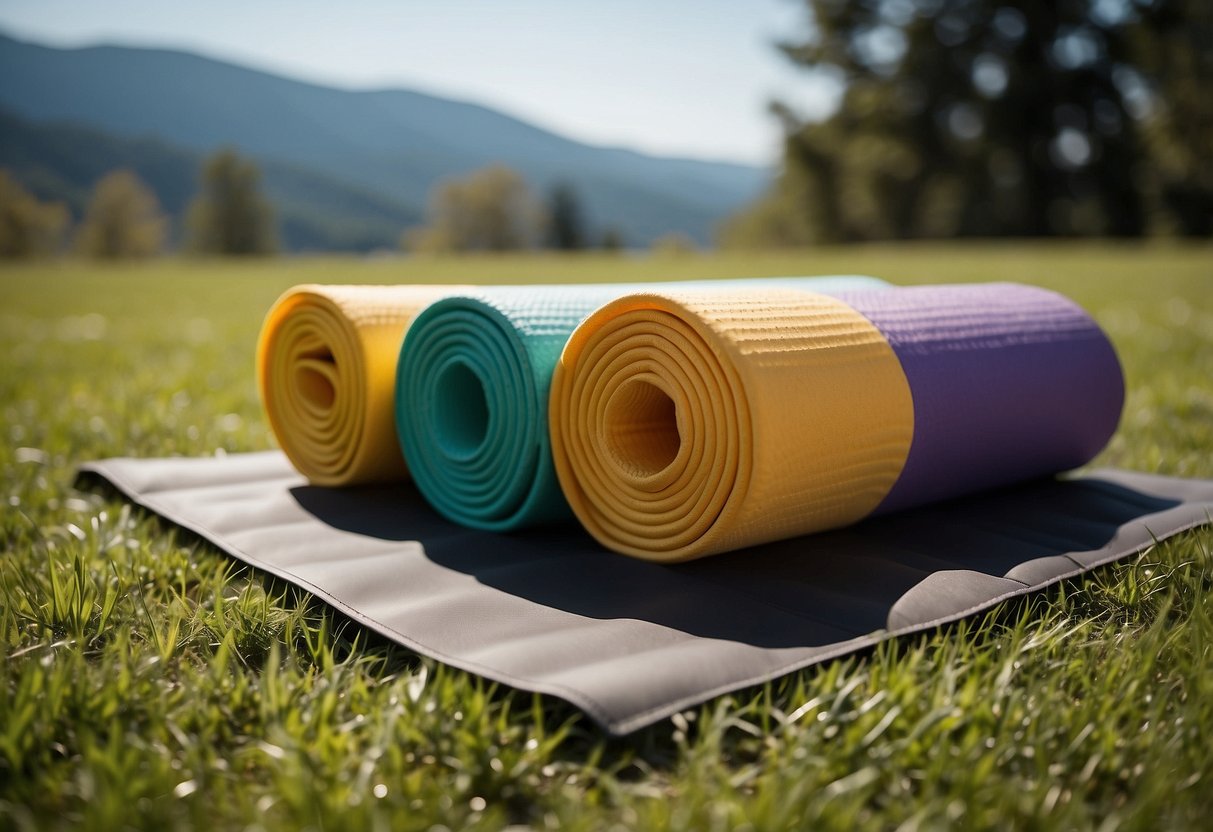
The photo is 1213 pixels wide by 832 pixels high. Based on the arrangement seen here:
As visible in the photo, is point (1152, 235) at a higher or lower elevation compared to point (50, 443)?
higher

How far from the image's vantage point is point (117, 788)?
1.56 m

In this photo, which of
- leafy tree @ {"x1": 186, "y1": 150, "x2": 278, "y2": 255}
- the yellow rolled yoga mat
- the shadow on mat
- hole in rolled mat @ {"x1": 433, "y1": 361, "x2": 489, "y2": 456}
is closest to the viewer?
the shadow on mat

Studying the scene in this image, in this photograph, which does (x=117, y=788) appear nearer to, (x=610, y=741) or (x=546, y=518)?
(x=610, y=741)

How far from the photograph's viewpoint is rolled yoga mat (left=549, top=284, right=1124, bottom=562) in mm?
2541

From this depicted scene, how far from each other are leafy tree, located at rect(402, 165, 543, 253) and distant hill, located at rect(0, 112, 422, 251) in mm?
37727

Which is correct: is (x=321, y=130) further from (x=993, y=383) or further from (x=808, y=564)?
(x=808, y=564)

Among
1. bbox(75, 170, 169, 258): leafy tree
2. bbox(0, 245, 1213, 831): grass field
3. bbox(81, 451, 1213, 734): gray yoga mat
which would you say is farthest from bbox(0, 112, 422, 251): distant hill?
bbox(0, 245, 1213, 831): grass field

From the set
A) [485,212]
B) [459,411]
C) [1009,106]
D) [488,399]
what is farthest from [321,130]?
[488,399]

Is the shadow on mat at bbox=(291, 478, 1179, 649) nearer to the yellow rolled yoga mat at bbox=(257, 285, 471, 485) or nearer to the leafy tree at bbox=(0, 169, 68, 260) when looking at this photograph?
the yellow rolled yoga mat at bbox=(257, 285, 471, 485)

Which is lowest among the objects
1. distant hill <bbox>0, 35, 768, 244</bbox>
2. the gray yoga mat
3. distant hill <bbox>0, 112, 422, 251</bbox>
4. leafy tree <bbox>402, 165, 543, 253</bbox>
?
the gray yoga mat

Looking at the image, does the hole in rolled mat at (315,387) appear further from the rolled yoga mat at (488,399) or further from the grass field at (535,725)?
the grass field at (535,725)

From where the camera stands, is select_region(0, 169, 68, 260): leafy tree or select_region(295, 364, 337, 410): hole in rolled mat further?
select_region(0, 169, 68, 260): leafy tree

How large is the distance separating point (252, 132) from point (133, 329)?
169 meters

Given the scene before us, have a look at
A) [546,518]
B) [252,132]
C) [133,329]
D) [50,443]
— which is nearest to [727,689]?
[546,518]
